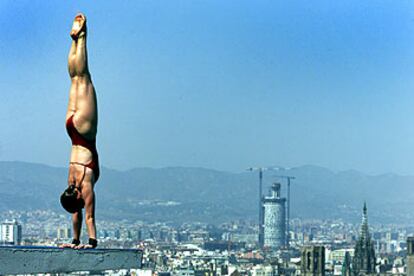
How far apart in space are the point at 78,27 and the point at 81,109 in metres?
0.41

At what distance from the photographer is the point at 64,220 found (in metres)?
158

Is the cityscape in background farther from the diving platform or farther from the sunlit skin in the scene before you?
the diving platform

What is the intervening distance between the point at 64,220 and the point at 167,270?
164ft

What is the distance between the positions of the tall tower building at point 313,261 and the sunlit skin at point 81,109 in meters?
93.5

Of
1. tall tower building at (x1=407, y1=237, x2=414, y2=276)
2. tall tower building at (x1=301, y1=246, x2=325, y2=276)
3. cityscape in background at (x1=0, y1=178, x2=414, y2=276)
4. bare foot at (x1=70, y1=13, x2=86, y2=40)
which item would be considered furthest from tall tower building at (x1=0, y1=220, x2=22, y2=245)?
bare foot at (x1=70, y1=13, x2=86, y2=40)

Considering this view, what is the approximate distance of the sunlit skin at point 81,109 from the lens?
7703mm

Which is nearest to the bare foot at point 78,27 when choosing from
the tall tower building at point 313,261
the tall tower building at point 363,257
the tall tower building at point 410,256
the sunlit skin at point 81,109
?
the sunlit skin at point 81,109

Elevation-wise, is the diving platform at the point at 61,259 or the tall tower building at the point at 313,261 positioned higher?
the tall tower building at the point at 313,261

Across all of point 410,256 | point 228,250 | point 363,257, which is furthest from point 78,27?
point 228,250

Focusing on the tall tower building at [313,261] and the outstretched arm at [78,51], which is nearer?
the outstretched arm at [78,51]

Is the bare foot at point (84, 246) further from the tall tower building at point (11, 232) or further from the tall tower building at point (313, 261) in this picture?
the tall tower building at point (313, 261)

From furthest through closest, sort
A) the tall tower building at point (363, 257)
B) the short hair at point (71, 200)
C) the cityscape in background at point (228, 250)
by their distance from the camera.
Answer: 1. the tall tower building at point (363, 257)
2. the cityscape in background at point (228, 250)
3. the short hair at point (71, 200)

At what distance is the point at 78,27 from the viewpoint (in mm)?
7840

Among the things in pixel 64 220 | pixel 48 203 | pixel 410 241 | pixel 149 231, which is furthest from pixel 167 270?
pixel 149 231
